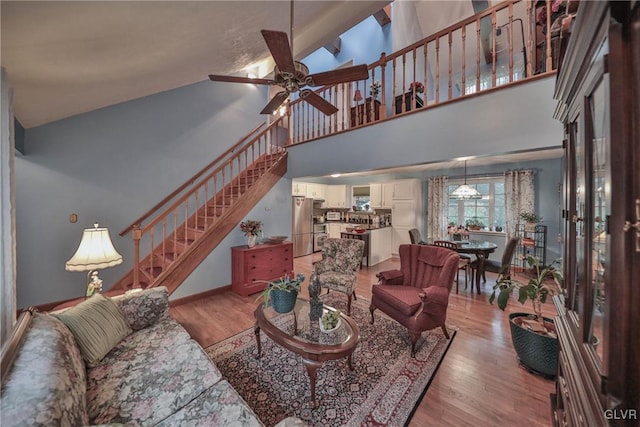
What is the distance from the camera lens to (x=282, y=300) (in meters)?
2.09

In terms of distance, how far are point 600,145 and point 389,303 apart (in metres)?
2.14

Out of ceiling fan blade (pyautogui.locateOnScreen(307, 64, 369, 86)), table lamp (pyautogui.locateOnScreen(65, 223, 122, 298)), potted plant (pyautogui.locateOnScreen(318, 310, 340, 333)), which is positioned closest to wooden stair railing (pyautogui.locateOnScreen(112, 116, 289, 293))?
table lamp (pyautogui.locateOnScreen(65, 223, 122, 298))

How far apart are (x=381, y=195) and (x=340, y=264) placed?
11.5ft

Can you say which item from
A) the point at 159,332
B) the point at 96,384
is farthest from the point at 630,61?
the point at 159,332

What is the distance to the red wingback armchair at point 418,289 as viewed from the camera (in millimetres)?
2295

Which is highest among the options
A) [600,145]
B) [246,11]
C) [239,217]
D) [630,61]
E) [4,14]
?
[246,11]

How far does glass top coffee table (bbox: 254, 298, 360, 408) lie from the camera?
5.48 ft

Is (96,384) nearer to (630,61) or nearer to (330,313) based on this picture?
(330,313)

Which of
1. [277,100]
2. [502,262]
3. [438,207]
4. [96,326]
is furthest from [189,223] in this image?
[438,207]

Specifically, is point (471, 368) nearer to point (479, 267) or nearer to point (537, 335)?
point (537, 335)

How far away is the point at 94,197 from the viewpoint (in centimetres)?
342

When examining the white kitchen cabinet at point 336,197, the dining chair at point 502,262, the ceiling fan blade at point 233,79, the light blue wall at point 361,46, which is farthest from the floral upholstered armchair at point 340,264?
the light blue wall at point 361,46

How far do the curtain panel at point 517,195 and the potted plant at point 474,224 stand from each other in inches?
20.7

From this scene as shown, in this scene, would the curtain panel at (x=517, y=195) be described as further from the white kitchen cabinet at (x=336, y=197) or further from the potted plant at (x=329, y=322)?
the potted plant at (x=329, y=322)
